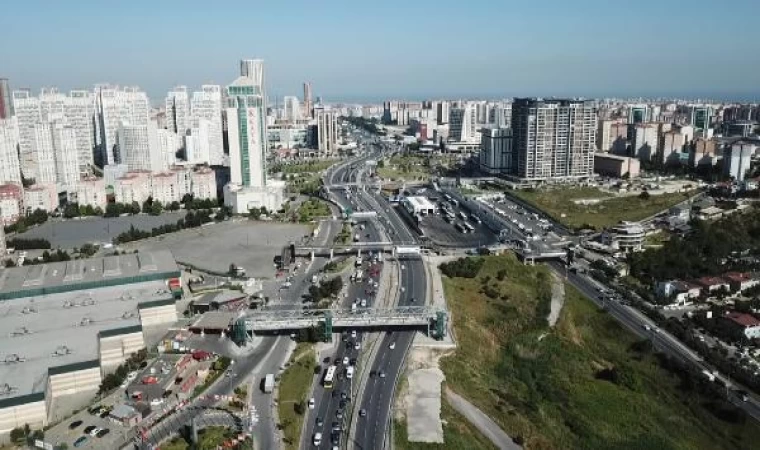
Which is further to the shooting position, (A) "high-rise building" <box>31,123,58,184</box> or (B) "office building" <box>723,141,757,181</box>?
(B) "office building" <box>723,141,757,181</box>

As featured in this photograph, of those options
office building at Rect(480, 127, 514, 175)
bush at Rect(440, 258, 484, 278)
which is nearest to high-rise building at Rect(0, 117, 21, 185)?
bush at Rect(440, 258, 484, 278)

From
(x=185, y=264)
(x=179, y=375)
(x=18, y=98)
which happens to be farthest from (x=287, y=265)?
(x=18, y=98)

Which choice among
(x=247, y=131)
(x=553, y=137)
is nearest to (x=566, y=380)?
(x=247, y=131)

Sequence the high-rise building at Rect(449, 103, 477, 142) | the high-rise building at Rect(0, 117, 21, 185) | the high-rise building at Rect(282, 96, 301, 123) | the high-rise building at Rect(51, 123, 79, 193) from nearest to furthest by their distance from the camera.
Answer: the high-rise building at Rect(0, 117, 21, 185) → the high-rise building at Rect(51, 123, 79, 193) → the high-rise building at Rect(449, 103, 477, 142) → the high-rise building at Rect(282, 96, 301, 123)

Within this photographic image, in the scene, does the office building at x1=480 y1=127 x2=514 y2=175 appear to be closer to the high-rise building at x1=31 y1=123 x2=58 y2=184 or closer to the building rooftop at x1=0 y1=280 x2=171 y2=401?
the high-rise building at x1=31 y1=123 x2=58 y2=184

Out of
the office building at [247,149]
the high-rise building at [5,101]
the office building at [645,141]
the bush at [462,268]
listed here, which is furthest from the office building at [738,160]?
the high-rise building at [5,101]

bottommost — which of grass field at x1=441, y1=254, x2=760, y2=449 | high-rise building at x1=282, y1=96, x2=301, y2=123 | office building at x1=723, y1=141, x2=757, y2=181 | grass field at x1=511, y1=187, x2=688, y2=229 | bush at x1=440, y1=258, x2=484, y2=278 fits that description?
grass field at x1=441, y1=254, x2=760, y2=449

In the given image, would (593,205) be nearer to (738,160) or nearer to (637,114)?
(738,160)

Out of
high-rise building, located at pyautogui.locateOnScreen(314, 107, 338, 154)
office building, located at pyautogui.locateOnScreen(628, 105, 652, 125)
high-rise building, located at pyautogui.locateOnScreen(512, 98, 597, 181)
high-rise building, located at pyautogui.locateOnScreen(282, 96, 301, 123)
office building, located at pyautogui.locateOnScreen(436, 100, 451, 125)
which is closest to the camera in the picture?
high-rise building, located at pyautogui.locateOnScreen(512, 98, 597, 181)
